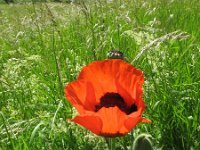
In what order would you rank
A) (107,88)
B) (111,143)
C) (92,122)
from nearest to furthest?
(92,122), (111,143), (107,88)

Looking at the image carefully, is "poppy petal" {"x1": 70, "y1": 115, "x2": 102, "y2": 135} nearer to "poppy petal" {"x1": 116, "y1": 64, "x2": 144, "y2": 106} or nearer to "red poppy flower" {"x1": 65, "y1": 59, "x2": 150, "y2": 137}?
"red poppy flower" {"x1": 65, "y1": 59, "x2": 150, "y2": 137}

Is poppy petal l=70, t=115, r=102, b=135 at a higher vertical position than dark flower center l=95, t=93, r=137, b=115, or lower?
higher

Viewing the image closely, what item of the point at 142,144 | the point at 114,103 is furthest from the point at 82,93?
the point at 142,144

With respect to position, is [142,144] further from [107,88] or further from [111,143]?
[107,88]

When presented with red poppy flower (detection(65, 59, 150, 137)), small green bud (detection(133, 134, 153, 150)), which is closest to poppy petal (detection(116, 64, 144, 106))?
red poppy flower (detection(65, 59, 150, 137))

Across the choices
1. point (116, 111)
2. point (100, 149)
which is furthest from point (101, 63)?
point (100, 149)

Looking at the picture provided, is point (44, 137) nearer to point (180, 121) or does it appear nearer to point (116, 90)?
point (180, 121)

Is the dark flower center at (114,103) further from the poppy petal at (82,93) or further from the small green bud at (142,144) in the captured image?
the small green bud at (142,144)

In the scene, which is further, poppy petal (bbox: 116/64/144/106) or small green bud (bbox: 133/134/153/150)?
poppy petal (bbox: 116/64/144/106)

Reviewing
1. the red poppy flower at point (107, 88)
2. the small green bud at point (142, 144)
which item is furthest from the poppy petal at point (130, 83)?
the small green bud at point (142, 144)
